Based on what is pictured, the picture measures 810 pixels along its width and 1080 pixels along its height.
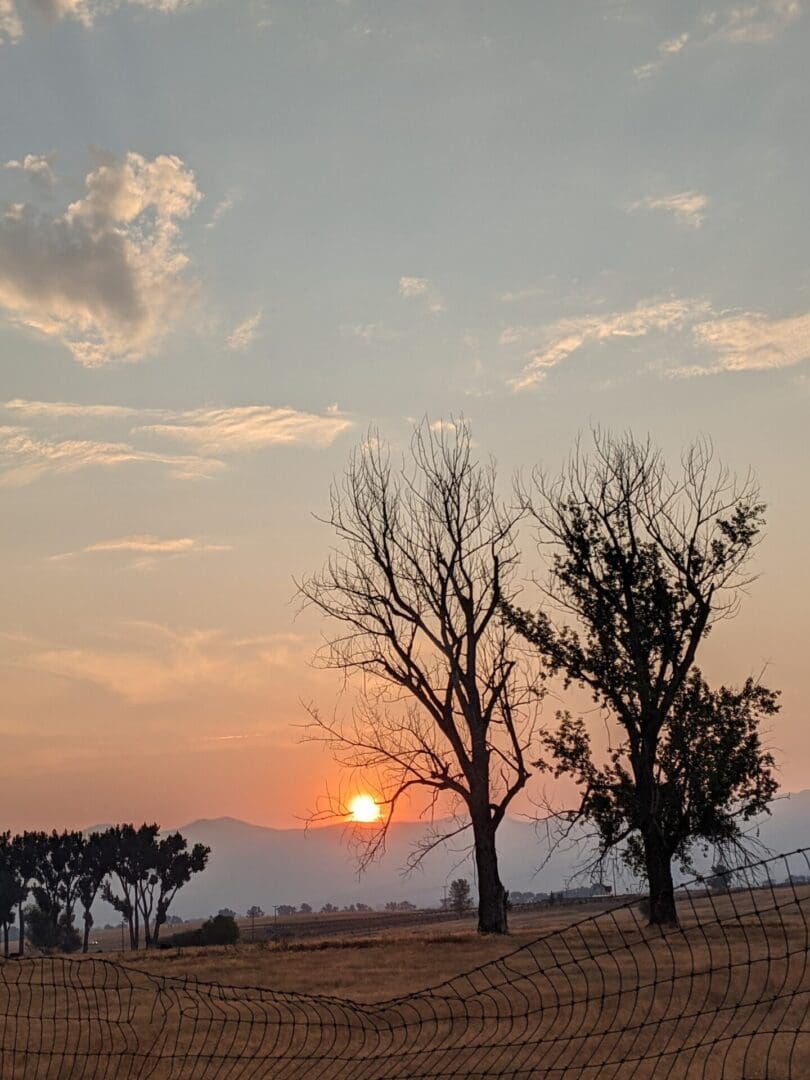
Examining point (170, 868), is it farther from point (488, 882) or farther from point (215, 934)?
point (488, 882)

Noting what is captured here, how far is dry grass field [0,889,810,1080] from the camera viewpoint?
15.4m

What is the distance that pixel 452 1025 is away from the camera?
18.0m

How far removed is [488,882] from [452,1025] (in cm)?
2208

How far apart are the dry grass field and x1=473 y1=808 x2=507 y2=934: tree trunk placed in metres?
8.96

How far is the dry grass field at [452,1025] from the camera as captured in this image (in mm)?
15398

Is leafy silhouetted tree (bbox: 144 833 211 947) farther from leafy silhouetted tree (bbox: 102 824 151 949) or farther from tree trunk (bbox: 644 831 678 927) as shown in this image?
tree trunk (bbox: 644 831 678 927)

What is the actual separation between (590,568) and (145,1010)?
24.1 metres

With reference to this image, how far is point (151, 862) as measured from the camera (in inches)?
4569

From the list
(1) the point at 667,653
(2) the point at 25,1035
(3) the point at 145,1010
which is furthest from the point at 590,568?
(2) the point at 25,1035

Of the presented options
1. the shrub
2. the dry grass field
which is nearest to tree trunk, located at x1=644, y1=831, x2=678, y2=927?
the dry grass field

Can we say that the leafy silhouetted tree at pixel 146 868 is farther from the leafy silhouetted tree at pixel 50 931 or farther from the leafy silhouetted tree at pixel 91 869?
the leafy silhouetted tree at pixel 50 931

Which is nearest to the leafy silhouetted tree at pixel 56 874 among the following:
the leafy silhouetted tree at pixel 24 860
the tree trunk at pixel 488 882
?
the leafy silhouetted tree at pixel 24 860

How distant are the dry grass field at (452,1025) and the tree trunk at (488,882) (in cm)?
896

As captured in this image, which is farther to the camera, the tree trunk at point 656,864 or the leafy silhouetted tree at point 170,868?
the leafy silhouetted tree at point 170,868
